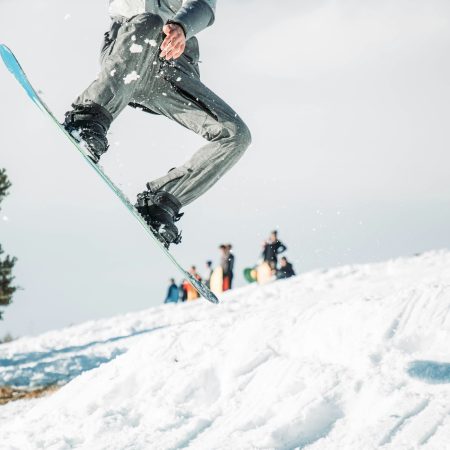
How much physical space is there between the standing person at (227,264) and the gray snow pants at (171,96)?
9606 mm

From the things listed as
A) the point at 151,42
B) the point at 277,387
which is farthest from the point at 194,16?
the point at 277,387

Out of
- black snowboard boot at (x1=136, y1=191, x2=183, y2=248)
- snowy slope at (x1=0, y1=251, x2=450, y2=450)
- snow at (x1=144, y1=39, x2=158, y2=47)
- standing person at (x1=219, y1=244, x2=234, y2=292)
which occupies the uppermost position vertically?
standing person at (x1=219, y1=244, x2=234, y2=292)

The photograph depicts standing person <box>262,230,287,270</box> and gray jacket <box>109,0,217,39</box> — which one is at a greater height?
standing person <box>262,230,287,270</box>

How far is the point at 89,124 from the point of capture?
3379mm

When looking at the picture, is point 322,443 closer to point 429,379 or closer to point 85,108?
point 429,379

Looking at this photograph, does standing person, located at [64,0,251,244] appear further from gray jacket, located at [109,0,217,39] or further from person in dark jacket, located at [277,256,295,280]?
person in dark jacket, located at [277,256,295,280]

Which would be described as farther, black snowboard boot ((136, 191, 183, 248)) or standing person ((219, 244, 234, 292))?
standing person ((219, 244, 234, 292))

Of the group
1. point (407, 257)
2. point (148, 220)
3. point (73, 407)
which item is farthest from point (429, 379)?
point (407, 257)

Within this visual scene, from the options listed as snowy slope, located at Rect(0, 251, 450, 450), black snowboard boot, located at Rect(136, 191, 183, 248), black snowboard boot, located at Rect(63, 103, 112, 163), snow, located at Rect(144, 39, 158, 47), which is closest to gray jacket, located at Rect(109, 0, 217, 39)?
snow, located at Rect(144, 39, 158, 47)

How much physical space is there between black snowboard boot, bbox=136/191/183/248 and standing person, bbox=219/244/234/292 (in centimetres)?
961

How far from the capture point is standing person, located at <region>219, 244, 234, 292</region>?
1343cm

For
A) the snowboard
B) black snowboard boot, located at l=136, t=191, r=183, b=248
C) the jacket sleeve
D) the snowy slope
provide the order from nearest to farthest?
the snowy slope → the jacket sleeve → the snowboard → black snowboard boot, located at l=136, t=191, r=183, b=248

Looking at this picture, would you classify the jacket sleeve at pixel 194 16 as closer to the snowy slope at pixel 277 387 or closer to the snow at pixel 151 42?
the snow at pixel 151 42

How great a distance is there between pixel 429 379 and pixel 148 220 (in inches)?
82.6
